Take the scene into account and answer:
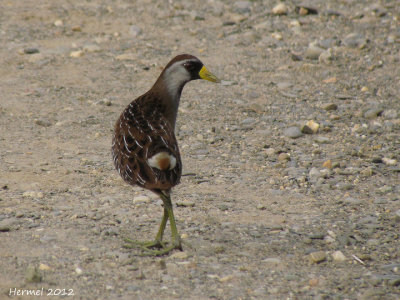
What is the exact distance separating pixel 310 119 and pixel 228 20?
3154 millimetres

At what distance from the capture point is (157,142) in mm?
4695

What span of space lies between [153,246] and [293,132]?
2612 mm

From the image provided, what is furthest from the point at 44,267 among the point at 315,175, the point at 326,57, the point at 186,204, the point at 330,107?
the point at 326,57

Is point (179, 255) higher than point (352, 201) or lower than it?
higher

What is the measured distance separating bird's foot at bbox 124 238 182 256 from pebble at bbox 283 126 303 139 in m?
2.49

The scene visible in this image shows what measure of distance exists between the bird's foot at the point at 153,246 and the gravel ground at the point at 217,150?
5 centimetres

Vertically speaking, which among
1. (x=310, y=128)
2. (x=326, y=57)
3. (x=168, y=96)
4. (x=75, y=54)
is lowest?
(x=310, y=128)

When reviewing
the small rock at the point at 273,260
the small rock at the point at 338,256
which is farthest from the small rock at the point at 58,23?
the small rock at the point at 338,256

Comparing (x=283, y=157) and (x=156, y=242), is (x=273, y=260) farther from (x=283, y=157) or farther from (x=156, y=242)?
(x=283, y=157)

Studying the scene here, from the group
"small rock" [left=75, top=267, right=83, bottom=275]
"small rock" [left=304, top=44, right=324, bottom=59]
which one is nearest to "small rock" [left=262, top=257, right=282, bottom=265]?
"small rock" [left=75, top=267, right=83, bottom=275]

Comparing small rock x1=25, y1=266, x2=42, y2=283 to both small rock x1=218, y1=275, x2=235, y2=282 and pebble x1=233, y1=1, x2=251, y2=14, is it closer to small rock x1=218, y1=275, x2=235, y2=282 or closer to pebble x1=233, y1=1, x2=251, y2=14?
small rock x1=218, y1=275, x2=235, y2=282

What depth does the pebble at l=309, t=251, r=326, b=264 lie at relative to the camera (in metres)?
4.68

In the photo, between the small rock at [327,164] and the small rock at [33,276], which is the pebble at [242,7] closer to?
the small rock at [327,164]

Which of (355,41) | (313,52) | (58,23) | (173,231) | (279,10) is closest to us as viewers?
(173,231)
